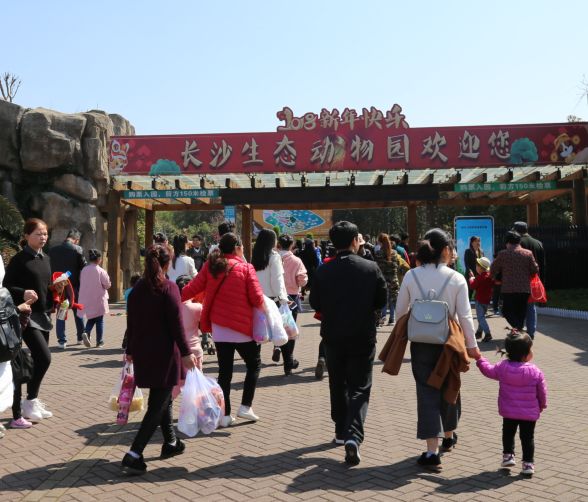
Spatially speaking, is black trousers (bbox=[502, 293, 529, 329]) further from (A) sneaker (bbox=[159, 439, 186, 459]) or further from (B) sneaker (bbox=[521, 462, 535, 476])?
(A) sneaker (bbox=[159, 439, 186, 459])

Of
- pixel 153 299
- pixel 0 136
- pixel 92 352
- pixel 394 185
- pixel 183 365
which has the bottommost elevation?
pixel 92 352

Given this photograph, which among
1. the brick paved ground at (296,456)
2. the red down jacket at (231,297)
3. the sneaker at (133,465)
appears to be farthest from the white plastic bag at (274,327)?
the sneaker at (133,465)

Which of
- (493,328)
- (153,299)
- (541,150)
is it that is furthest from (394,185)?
(153,299)

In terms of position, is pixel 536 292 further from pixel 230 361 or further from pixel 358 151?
pixel 358 151

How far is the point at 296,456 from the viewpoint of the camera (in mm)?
5090

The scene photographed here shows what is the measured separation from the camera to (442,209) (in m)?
42.9

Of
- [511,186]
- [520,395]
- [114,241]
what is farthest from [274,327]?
[114,241]

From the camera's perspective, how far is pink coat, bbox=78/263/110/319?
442 inches

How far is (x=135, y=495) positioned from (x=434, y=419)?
6.80 ft

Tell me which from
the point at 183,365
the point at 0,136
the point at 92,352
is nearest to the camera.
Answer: the point at 183,365

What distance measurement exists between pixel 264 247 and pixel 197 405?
8.96 ft

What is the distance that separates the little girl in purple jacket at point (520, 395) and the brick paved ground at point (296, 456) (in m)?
0.19

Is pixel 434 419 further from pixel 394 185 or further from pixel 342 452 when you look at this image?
pixel 394 185

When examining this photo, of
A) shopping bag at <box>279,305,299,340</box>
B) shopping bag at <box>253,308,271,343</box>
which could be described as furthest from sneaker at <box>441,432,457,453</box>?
shopping bag at <box>279,305,299,340</box>
